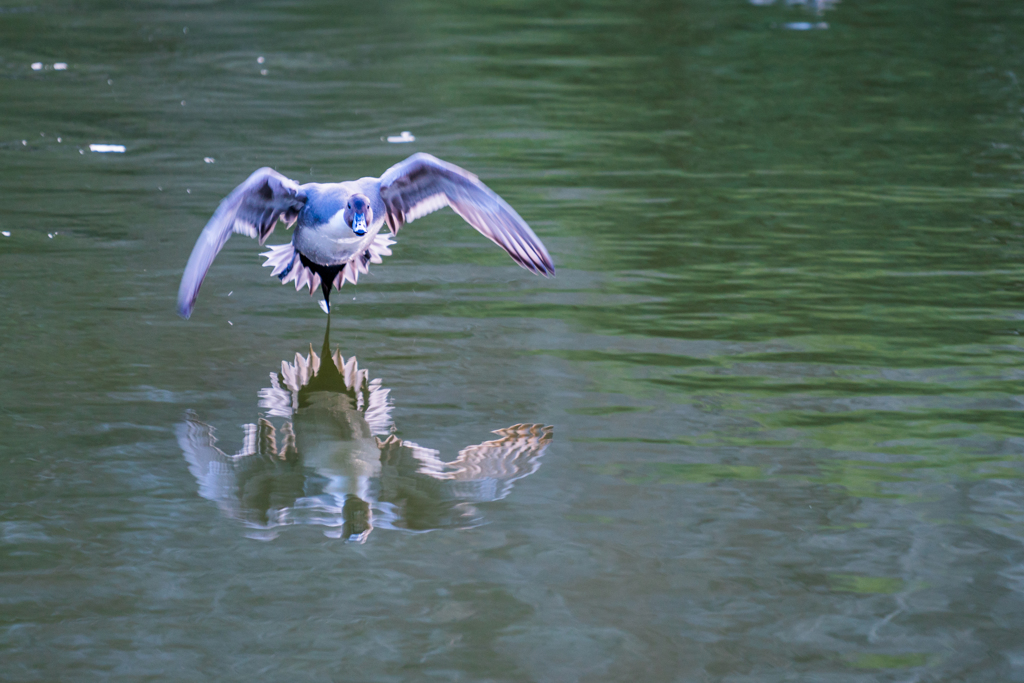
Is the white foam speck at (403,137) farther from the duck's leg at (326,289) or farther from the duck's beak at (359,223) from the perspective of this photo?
the duck's beak at (359,223)

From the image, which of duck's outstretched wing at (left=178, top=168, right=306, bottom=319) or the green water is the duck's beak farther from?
the green water

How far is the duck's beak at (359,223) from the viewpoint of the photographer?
5.30 meters

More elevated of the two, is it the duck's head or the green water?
the duck's head

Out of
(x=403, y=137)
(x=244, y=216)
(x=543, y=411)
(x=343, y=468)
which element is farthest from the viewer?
(x=403, y=137)

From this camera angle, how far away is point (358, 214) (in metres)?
5.33

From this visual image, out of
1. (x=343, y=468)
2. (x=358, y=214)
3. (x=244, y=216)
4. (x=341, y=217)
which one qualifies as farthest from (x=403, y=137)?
(x=343, y=468)

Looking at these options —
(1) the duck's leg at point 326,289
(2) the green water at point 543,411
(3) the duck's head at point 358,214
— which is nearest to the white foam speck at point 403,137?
(2) the green water at point 543,411

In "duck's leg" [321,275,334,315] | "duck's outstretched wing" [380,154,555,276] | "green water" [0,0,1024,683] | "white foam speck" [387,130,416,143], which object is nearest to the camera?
"green water" [0,0,1024,683]

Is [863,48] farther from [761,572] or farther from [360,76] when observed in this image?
[761,572]

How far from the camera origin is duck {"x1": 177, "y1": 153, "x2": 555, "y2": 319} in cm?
536

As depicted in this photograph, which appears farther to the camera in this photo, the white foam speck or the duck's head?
the white foam speck

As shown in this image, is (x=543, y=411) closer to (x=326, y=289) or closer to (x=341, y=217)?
(x=341, y=217)

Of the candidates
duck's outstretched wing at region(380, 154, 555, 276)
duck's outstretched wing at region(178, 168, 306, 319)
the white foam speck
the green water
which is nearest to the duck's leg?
the green water

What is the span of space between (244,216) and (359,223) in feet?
2.32
